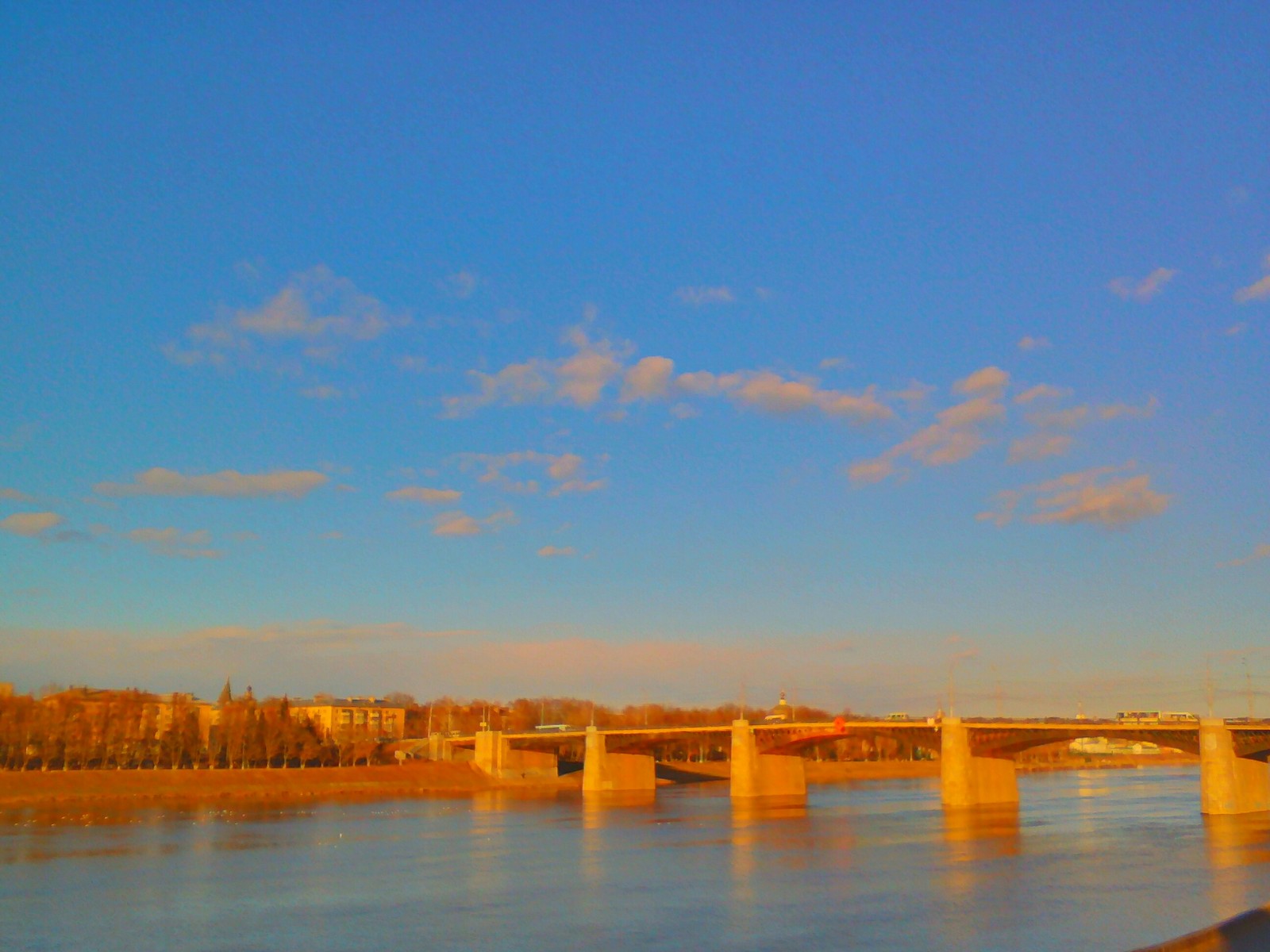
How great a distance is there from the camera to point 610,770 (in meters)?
112

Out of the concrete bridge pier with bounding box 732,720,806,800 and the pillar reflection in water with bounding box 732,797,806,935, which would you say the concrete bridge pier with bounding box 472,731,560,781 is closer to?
the concrete bridge pier with bounding box 732,720,806,800

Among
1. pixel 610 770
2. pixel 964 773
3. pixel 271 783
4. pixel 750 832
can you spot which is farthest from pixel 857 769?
pixel 750 832

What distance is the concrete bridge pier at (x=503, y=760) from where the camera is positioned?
396 ft

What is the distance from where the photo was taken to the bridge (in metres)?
67.4

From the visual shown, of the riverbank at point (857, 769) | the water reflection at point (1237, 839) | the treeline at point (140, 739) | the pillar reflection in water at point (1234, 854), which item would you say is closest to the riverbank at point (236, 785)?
the treeline at point (140, 739)

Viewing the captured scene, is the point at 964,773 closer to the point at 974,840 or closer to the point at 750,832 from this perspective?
the point at 750,832

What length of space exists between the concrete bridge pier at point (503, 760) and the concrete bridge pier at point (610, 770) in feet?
42.0

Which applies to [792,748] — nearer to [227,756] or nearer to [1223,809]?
[1223,809]

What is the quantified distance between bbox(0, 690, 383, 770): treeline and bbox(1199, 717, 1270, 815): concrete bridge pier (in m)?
81.3

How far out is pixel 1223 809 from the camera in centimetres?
6681

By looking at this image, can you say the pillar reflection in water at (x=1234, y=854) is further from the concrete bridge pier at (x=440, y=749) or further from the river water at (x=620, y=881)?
the concrete bridge pier at (x=440, y=749)

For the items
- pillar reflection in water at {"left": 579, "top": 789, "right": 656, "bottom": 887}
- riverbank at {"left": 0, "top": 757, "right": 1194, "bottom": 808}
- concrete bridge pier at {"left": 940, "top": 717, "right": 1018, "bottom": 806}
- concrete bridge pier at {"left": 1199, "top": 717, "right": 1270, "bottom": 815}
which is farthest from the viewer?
riverbank at {"left": 0, "top": 757, "right": 1194, "bottom": 808}

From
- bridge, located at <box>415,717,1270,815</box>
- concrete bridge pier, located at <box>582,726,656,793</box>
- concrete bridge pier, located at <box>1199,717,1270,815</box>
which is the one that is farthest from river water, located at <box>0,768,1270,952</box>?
concrete bridge pier, located at <box>582,726,656,793</box>

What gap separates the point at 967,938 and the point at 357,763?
106274 mm
